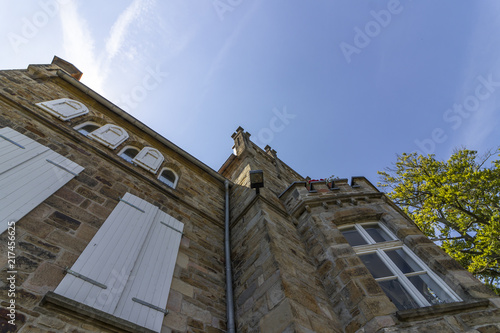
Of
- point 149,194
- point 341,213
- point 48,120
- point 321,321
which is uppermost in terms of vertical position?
point 48,120

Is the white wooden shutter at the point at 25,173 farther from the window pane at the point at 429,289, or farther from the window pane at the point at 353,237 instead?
the window pane at the point at 429,289

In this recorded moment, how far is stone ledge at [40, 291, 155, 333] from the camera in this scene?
2.32m

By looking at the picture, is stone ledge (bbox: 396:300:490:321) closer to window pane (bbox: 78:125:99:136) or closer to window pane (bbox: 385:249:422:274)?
window pane (bbox: 385:249:422:274)

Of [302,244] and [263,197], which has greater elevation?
[263,197]

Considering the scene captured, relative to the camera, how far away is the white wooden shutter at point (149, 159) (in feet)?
19.5

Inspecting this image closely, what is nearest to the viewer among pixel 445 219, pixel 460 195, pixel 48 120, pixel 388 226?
pixel 48 120

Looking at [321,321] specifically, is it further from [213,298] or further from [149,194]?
[149,194]

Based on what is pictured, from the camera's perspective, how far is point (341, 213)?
17.2 ft

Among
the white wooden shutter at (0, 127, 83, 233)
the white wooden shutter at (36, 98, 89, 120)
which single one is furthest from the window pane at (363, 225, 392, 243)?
the white wooden shutter at (36, 98, 89, 120)

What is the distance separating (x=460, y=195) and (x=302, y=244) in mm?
6964

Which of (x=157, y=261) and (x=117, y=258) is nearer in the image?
(x=117, y=258)

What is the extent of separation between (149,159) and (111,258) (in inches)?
139

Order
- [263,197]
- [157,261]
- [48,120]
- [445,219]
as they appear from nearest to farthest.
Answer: [157,261] < [48,120] < [263,197] < [445,219]

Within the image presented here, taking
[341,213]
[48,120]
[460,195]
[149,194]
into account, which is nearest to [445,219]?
[460,195]
